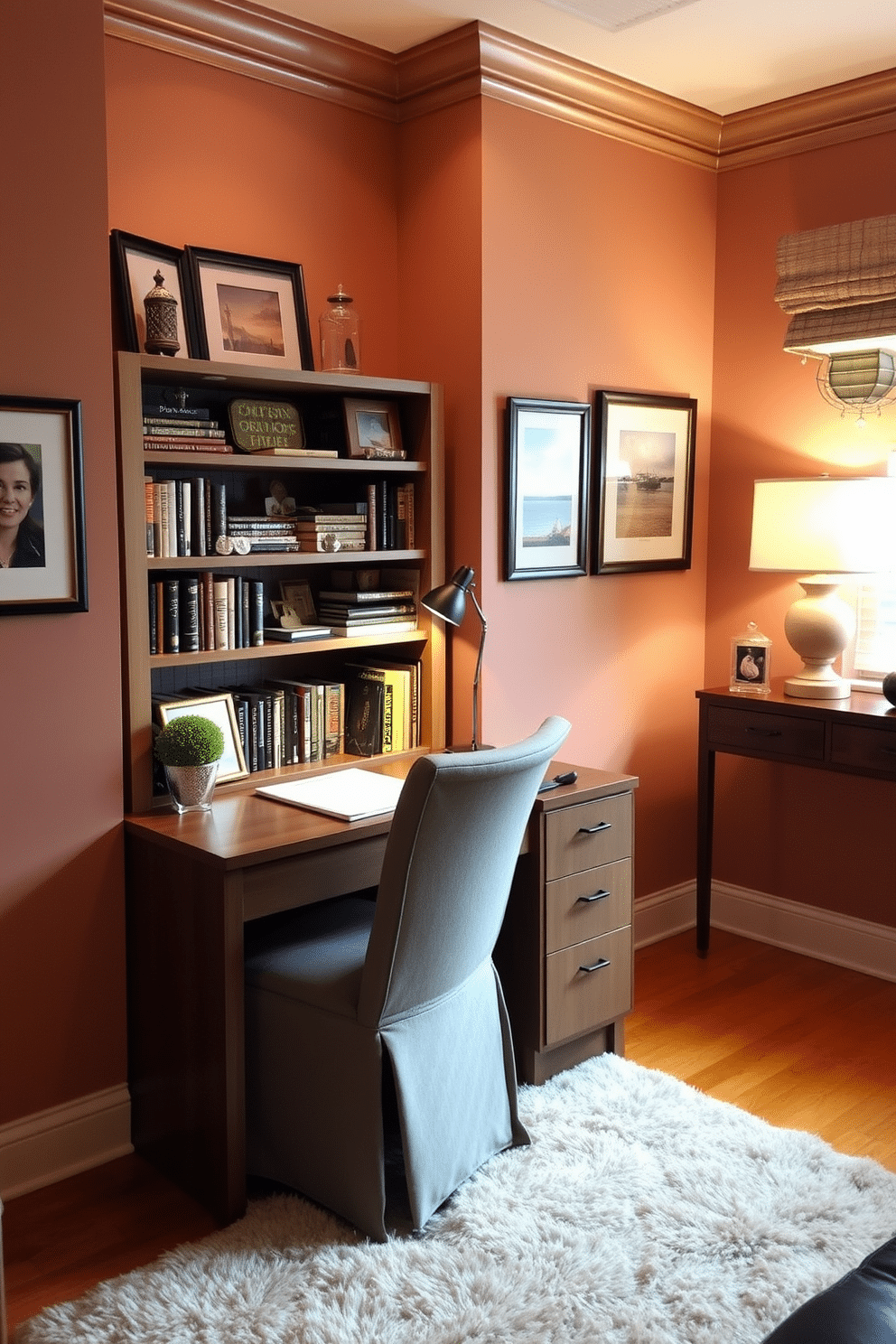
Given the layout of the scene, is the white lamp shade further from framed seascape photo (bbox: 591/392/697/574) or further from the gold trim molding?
the gold trim molding

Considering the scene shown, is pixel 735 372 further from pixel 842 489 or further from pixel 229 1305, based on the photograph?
pixel 229 1305

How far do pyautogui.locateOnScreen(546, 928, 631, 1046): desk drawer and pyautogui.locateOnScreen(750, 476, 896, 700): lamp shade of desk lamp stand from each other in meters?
1.03

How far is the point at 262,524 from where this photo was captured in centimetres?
292

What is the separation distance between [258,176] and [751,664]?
6.50 feet

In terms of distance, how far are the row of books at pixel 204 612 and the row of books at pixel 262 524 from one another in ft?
0.26

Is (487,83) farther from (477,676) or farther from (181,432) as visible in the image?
(477,676)

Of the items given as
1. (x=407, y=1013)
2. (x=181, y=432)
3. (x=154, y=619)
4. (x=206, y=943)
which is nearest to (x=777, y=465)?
(x=181, y=432)

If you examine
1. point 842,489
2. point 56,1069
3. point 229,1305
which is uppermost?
point 842,489

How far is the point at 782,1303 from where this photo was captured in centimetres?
211

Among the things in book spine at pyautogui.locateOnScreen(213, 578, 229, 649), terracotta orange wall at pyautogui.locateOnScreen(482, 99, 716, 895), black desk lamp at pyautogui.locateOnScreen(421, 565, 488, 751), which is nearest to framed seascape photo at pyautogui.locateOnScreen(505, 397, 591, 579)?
terracotta orange wall at pyautogui.locateOnScreen(482, 99, 716, 895)

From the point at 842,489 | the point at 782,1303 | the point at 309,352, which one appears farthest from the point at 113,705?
the point at 842,489

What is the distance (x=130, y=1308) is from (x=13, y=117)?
2233mm

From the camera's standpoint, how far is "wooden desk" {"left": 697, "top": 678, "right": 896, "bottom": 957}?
10.7 feet

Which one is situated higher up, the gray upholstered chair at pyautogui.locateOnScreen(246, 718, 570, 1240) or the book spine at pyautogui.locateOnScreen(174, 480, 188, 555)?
the book spine at pyautogui.locateOnScreen(174, 480, 188, 555)
